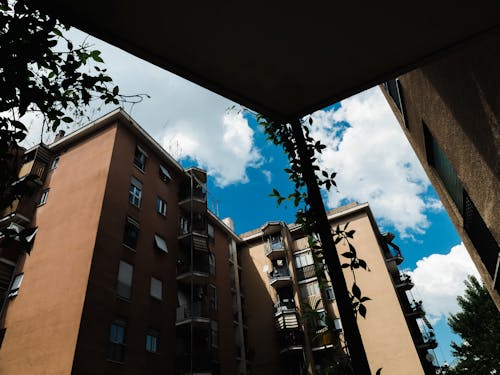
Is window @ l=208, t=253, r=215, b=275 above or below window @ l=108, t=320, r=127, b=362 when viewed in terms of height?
above

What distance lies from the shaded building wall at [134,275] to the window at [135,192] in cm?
32

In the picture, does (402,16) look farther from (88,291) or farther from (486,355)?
(486,355)

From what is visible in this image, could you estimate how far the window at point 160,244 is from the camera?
804 inches

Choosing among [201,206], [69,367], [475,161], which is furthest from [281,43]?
[201,206]

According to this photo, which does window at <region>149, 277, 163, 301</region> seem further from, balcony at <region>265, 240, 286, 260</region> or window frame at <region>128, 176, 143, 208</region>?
balcony at <region>265, 240, 286, 260</region>

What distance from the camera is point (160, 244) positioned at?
68.0 ft

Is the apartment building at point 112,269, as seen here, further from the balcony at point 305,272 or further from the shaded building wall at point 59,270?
the balcony at point 305,272

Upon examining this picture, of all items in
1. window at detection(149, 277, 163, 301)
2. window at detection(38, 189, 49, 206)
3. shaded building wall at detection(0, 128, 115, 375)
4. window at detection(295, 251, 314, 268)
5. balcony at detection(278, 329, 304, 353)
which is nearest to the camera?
shaded building wall at detection(0, 128, 115, 375)

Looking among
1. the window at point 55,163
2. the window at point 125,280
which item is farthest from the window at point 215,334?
the window at point 55,163

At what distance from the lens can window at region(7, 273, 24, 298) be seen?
1620 cm

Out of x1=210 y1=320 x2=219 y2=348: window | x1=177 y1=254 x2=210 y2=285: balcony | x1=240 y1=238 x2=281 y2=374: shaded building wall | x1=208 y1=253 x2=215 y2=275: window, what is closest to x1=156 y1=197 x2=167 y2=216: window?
x1=177 y1=254 x2=210 y2=285: balcony

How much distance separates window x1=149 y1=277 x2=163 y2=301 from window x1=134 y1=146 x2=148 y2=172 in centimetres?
728

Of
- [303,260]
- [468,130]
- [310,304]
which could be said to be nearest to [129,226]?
[310,304]

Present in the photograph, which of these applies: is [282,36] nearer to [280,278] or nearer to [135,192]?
[135,192]
